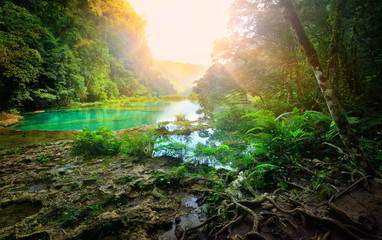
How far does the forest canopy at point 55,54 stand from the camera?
13648mm

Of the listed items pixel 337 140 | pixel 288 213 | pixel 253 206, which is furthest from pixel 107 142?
pixel 337 140

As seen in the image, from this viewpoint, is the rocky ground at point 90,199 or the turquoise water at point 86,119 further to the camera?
the turquoise water at point 86,119

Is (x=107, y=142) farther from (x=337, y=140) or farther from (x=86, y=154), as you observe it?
(x=337, y=140)

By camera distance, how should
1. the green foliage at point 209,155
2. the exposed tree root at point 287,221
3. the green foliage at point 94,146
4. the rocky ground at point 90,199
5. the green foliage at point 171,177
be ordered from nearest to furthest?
the exposed tree root at point 287,221
the rocky ground at point 90,199
the green foliage at point 171,177
the green foliage at point 209,155
the green foliage at point 94,146

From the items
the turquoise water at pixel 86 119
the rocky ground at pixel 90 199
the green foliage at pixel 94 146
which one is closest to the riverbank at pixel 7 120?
the turquoise water at pixel 86 119

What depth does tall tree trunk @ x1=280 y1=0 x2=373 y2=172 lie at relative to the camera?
93.2 inches

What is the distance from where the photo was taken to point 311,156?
391 centimetres

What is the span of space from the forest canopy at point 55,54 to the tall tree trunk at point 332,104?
1052cm

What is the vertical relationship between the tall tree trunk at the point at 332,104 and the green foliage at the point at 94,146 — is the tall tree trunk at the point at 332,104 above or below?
above

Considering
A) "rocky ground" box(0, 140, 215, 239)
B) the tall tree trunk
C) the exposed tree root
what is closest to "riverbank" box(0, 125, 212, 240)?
"rocky ground" box(0, 140, 215, 239)

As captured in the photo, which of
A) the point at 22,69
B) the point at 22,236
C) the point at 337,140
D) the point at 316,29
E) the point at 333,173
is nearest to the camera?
the point at 22,236

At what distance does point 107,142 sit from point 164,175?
331cm

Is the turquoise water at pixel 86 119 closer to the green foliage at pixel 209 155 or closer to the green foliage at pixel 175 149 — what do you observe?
the green foliage at pixel 175 149

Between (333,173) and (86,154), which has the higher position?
(333,173)
